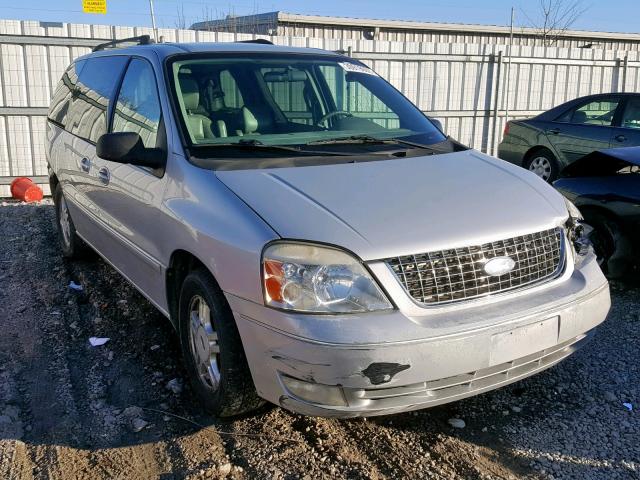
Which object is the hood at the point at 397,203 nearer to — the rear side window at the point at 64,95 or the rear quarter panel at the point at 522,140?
the rear side window at the point at 64,95

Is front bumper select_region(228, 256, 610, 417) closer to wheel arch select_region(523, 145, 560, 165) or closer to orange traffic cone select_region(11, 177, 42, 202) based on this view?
wheel arch select_region(523, 145, 560, 165)

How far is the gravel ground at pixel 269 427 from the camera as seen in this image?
294cm

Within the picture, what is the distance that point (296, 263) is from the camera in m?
2.67

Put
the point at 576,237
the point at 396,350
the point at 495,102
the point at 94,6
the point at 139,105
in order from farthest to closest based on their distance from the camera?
the point at 495,102, the point at 94,6, the point at 139,105, the point at 576,237, the point at 396,350

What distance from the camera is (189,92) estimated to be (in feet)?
12.5

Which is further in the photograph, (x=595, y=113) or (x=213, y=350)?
(x=595, y=113)

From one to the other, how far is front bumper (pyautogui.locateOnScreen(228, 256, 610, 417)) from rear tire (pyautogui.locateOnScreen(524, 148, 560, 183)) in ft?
22.8

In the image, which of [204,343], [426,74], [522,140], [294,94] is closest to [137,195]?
[204,343]

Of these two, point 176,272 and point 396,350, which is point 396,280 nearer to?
point 396,350

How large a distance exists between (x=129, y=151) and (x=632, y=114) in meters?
7.75

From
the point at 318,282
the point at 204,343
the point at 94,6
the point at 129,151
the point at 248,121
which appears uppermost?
the point at 94,6

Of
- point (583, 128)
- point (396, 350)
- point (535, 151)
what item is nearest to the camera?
point (396, 350)

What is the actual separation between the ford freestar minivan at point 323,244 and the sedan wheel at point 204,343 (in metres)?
0.01

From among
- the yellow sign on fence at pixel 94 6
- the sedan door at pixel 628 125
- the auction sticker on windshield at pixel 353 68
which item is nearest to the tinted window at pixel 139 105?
the auction sticker on windshield at pixel 353 68
